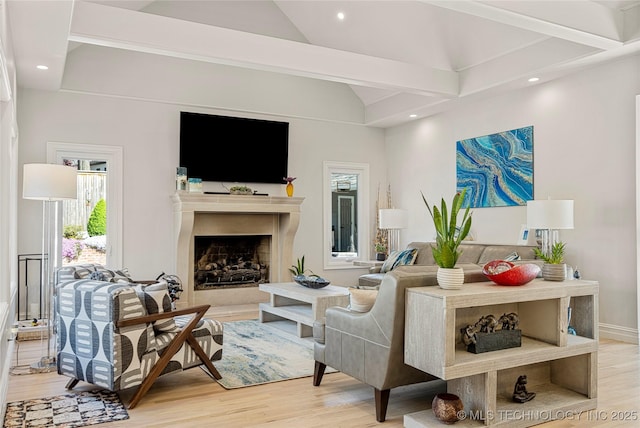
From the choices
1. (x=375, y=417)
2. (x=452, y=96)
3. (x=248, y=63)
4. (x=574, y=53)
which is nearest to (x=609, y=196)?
(x=574, y=53)

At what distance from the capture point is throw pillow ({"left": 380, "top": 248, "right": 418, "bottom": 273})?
679cm

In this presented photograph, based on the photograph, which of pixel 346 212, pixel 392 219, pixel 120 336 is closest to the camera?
pixel 120 336

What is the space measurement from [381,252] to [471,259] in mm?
2228

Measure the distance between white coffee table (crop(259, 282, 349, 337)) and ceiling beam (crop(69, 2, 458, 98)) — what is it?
2.49 metres

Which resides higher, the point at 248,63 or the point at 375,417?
the point at 248,63

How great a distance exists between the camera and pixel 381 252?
8094 mm

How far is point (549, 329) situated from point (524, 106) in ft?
12.4

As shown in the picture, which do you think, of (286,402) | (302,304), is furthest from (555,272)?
(302,304)

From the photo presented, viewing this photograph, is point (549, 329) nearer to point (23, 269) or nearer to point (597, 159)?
point (597, 159)

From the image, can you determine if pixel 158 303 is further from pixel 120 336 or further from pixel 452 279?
pixel 452 279

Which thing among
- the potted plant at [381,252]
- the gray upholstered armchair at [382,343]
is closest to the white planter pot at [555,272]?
the gray upholstered armchair at [382,343]

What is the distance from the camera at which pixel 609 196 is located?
5293 mm

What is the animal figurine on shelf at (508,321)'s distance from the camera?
3.23 meters

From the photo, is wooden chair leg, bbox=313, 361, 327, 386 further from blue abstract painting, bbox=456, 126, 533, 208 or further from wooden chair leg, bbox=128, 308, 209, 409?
blue abstract painting, bbox=456, 126, 533, 208
